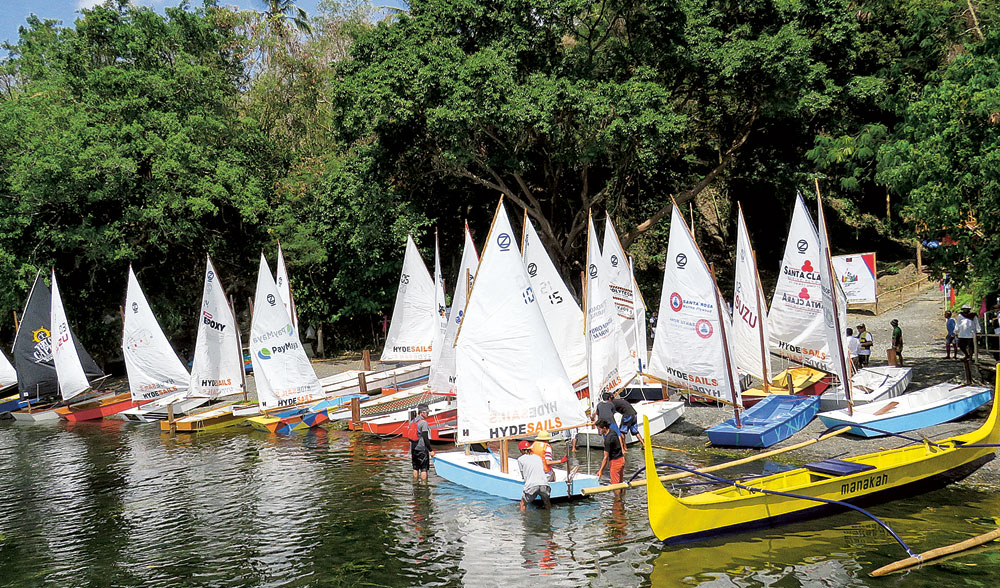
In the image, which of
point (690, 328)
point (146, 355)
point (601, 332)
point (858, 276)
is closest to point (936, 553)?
point (690, 328)

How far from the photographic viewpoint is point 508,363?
17297 mm

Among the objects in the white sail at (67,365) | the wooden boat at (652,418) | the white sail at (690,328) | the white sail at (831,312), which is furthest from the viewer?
the white sail at (67,365)

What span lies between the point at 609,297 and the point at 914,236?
37.0 ft

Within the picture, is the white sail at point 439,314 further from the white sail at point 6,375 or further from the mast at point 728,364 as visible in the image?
the white sail at point 6,375

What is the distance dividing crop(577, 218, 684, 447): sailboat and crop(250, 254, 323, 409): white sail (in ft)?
35.3

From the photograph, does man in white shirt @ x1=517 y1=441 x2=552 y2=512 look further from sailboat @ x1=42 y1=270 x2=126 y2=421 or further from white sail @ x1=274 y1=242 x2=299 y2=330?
sailboat @ x1=42 y1=270 x2=126 y2=421

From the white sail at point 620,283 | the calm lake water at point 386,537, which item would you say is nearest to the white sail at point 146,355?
the calm lake water at point 386,537

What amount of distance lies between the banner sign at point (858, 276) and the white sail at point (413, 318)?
20.1m

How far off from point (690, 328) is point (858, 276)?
19715 mm

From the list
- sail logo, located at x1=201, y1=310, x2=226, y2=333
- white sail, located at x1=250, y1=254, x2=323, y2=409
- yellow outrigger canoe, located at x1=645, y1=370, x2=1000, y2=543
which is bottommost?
yellow outrigger canoe, located at x1=645, y1=370, x2=1000, y2=543

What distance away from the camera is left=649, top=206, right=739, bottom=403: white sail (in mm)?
20594

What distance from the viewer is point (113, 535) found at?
1684cm

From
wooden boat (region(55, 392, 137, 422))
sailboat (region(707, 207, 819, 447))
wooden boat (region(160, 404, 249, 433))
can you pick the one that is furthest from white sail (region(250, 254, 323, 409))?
sailboat (region(707, 207, 819, 447))

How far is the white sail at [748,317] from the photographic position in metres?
24.5
